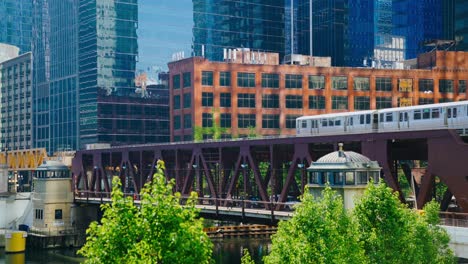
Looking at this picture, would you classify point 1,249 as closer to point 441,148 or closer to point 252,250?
point 252,250

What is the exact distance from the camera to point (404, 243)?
45844 mm

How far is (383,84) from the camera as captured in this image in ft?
517

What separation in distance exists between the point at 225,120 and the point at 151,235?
4725 inches

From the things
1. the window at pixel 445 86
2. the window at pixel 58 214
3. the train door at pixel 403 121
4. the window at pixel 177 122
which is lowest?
the window at pixel 58 214

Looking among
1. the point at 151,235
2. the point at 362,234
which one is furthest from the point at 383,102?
the point at 151,235

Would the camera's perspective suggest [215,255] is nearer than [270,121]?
Yes

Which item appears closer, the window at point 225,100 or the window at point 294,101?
the window at point 225,100

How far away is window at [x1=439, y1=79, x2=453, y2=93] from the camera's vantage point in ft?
519

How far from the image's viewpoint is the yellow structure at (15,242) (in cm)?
10412

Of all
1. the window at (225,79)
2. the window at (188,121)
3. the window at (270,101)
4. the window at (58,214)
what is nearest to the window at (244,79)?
the window at (225,79)

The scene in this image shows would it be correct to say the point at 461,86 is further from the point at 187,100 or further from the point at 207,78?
the point at 187,100

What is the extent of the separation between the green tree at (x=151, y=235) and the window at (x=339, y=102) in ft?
412

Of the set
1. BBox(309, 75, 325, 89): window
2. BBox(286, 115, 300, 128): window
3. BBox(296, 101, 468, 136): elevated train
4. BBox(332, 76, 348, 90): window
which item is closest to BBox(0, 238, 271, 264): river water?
BBox(296, 101, 468, 136): elevated train

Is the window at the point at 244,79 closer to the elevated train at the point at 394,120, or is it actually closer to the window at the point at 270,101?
the window at the point at 270,101
